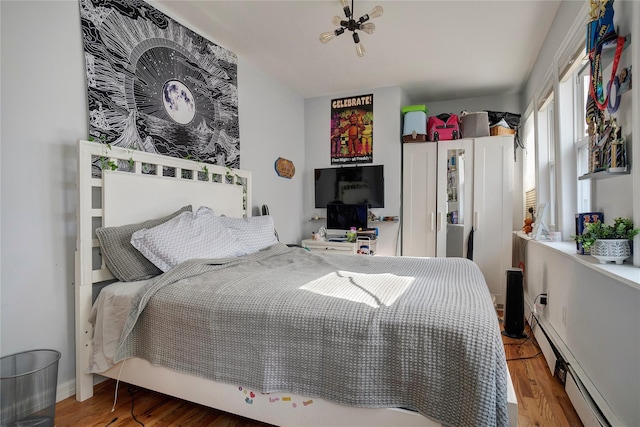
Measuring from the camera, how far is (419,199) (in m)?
3.90

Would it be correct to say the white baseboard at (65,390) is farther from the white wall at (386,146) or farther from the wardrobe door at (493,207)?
the wardrobe door at (493,207)

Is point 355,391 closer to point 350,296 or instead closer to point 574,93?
point 350,296

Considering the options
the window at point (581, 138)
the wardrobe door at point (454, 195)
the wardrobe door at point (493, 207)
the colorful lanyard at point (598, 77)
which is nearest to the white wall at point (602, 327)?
the window at point (581, 138)

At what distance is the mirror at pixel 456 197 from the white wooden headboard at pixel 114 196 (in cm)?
268

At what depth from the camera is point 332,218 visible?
3.93 m

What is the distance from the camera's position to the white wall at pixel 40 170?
1537 mm

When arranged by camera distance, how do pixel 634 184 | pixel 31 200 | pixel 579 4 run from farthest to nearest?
pixel 579 4 < pixel 31 200 < pixel 634 184

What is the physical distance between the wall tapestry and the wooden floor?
57.9 inches

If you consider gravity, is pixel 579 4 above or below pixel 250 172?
above

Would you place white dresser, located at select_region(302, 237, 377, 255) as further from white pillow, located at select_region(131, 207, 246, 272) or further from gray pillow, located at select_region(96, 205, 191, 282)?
gray pillow, located at select_region(96, 205, 191, 282)

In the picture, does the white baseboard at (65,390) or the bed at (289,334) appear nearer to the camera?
the bed at (289,334)

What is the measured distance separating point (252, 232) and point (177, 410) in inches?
47.2

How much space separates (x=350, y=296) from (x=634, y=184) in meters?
1.19

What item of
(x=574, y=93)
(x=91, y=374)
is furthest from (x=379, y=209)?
(x=91, y=374)
